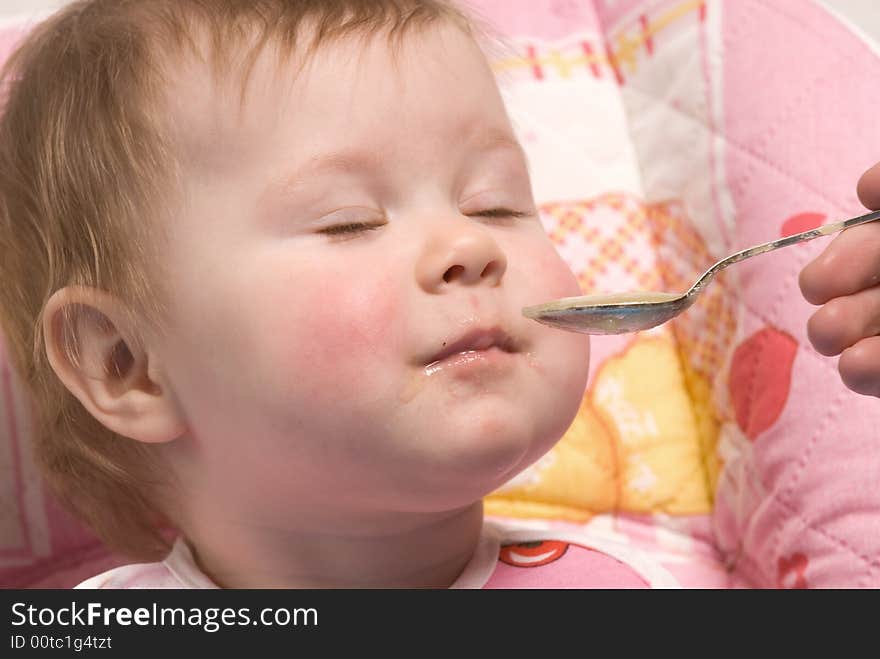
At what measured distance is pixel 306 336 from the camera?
0.83 metres

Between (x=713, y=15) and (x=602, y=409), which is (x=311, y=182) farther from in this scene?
(x=713, y=15)

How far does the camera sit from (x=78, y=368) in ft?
3.13

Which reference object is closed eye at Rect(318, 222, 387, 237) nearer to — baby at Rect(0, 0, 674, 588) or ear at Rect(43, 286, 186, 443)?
baby at Rect(0, 0, 674, 588)

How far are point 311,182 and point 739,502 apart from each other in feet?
2.05

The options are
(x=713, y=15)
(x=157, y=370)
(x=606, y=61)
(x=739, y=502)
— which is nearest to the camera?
(x=157, y=370)

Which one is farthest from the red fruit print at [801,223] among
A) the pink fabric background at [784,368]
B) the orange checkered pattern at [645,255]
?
the orange checkered pattern at [645,255]

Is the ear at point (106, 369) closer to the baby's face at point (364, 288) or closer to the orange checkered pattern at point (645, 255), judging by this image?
the baby's face at point (364, 288)

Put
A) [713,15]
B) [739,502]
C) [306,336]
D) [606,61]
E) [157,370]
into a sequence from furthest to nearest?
[606,61]
[713,15]
[739,502]
[157,370]
[306,336]
